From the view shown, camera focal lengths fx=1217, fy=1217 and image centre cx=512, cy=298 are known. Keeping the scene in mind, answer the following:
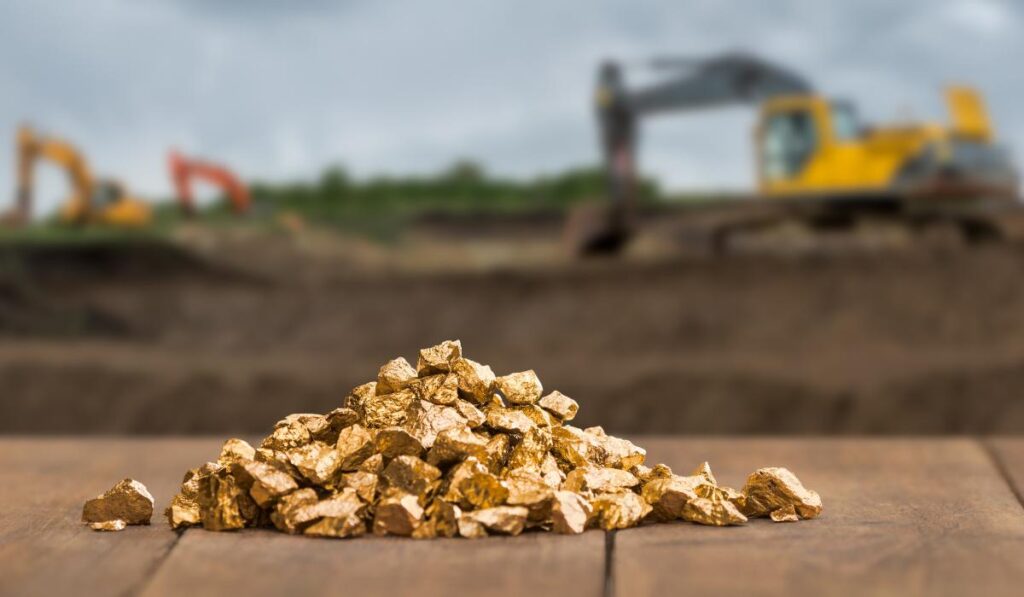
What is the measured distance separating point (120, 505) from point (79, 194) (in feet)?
56.5

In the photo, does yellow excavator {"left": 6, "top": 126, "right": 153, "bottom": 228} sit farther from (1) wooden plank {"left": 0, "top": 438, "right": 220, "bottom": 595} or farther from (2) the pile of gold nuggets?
(2) the pile of gold nuggets

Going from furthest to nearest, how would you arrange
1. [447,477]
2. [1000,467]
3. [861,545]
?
[1000,467] → [447,477] → [861,545]

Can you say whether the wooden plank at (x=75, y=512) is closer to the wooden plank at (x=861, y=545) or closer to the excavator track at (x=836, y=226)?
the wooden plank at (x=861, y=545)

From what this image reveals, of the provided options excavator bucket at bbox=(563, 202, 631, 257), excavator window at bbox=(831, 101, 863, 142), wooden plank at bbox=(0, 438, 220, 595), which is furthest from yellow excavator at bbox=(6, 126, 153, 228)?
wooden plank at bbox=(0, 438, 220, 595)

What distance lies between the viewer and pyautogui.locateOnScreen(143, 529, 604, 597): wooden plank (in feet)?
6.14

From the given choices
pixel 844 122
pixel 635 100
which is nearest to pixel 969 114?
pixel 844 122

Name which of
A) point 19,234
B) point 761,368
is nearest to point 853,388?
point 761,368

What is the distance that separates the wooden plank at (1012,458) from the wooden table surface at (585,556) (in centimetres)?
8

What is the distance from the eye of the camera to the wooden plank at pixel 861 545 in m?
1.90

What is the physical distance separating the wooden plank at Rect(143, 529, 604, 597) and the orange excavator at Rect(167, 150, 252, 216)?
1720 cm

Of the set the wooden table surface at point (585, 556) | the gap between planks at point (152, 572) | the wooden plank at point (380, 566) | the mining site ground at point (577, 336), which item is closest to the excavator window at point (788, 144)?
the mining site ground at point (577, 336)

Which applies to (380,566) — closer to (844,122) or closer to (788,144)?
(788,144)

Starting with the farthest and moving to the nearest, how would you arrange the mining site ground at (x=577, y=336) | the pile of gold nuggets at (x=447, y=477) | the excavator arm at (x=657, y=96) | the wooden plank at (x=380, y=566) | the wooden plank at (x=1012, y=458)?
the excavator arm at (x=657, y=96), the mining site ground at (x=577, y=336), the wooden plank at (x=1012, y=458), the pile of gold nuggets at (x=447, y=477), the wooden plank at (x=380, y=566)

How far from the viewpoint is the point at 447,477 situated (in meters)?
2.34
